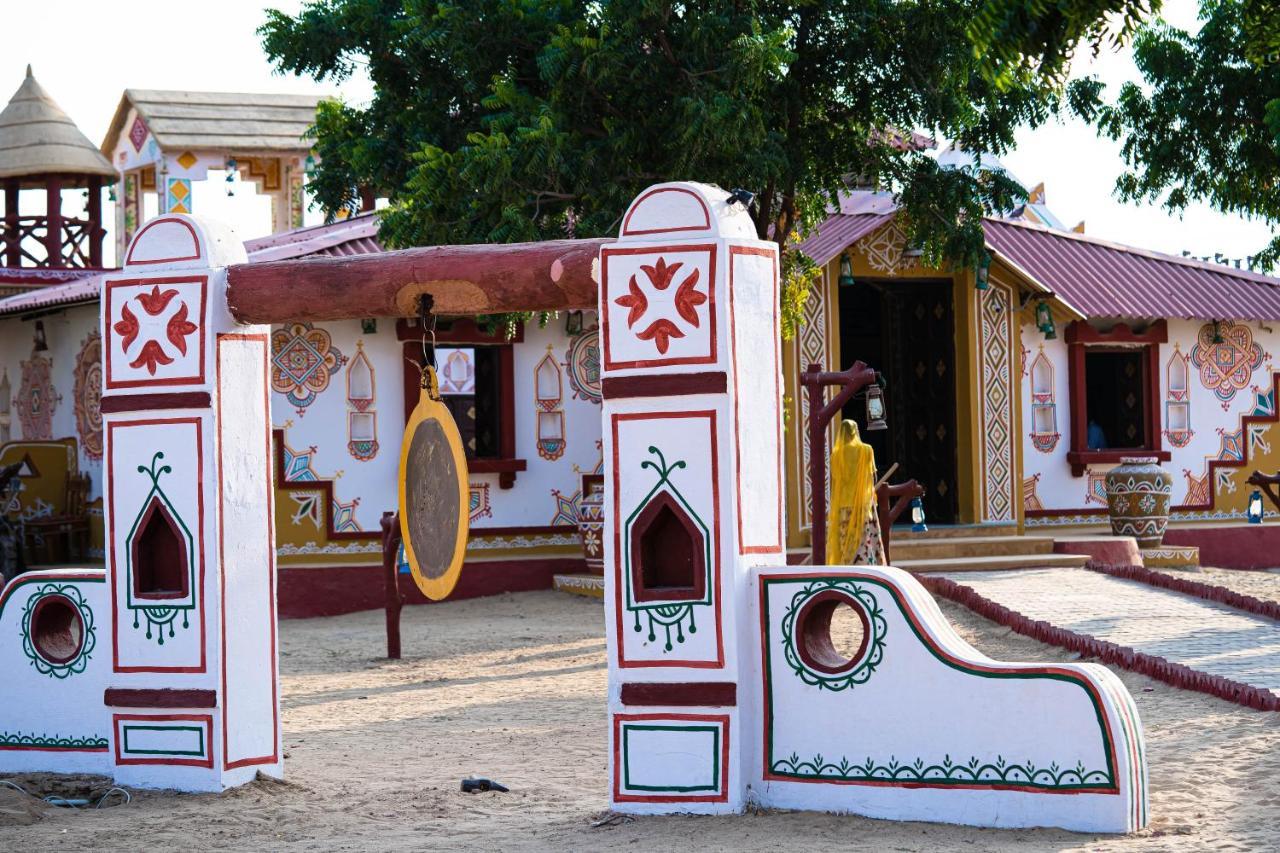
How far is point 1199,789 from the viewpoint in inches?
307

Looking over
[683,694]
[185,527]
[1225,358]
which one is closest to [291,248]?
[185,527]

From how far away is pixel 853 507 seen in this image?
14109mm

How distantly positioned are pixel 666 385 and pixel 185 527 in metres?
2.33

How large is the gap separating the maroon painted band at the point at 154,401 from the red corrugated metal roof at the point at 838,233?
9.49m

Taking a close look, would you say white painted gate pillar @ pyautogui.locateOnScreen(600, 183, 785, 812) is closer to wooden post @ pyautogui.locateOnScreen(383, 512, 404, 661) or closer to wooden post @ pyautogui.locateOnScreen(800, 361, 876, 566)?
wooden post @ pyautogui.locateOnScreen(800, 361, 876, 566)

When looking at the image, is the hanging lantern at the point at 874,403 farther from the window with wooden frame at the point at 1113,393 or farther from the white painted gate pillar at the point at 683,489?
the window with wooden frame at the point at 1113,393

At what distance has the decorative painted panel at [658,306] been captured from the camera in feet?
24.4

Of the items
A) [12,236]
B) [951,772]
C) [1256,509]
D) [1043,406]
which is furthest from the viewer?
[12,236]

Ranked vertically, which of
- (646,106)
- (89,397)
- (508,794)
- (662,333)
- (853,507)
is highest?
(646,106)

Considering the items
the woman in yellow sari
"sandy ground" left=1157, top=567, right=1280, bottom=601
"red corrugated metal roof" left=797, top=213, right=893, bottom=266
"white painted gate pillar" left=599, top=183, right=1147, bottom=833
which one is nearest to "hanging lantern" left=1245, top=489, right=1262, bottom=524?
"sandy ground" left=1157, top=567, right=1280, bottom=601

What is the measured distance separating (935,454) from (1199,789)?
11246 mm

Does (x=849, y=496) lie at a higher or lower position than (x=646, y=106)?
lower

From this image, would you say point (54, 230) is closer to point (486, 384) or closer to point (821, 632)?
point (486, 384)

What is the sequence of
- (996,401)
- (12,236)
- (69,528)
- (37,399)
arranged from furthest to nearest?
1. (12,236)
2. (37,399)
3. (69,528)
4. (996,401)
